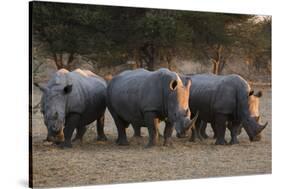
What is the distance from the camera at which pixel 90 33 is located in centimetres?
1109

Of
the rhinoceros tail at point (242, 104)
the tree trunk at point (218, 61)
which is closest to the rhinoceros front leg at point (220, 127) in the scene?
the rhinoceros tail at point (242, 104)

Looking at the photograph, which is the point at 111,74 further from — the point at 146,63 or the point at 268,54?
the point at 268,54

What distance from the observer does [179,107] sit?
11156 millimetres

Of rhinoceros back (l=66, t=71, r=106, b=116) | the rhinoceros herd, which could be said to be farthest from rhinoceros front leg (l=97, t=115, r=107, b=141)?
rhinoceros back (l=66, t=71, r=106, b=116)

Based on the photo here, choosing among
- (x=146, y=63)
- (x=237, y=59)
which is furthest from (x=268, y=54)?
(x=146, y=63)

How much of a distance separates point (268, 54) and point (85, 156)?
13.0 feet

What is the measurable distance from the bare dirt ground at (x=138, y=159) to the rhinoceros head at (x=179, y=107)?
37 centimetres

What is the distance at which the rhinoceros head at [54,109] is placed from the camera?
1052 cm

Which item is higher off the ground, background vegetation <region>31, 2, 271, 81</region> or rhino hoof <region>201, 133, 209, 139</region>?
background vegetation <region>31, 2, 271, 81</region>

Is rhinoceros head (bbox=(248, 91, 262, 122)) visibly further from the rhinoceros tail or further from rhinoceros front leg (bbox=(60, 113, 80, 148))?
rhinoceros front leg (bbox=(60, 113, 80, 148))

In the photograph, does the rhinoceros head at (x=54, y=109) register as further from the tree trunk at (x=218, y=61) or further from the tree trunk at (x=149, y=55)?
the tree trunk at (x=218, y=61)

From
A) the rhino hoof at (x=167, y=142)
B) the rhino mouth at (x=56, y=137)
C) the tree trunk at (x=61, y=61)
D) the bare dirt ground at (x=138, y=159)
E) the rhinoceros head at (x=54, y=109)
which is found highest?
the tree trunk at (x=61, y=61)

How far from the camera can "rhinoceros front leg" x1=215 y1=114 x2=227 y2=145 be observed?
12.0 meters

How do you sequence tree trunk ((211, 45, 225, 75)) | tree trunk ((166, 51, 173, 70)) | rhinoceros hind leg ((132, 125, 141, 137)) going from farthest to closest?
tree trunk ((211, 45, 225, 75))
tree trunk ((166, 51, 173, 70))
rhinoceros hind leg ((132, 125, 141, 137))
